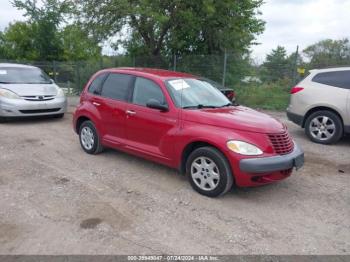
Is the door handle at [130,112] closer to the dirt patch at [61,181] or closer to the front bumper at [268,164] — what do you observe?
the dirt patch at [61,181]

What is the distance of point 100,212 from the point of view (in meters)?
4.39

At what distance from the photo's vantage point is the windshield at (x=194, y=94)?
17.9ft

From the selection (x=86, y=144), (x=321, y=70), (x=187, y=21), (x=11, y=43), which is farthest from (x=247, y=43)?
(x=11, y=43)

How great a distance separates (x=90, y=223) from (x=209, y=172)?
165cm

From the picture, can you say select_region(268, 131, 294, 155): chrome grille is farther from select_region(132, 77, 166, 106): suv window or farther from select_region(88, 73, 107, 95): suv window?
select_region(88, 73, 107, 95): suv window

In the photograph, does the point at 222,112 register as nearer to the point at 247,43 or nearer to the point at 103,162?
the point at 103,162

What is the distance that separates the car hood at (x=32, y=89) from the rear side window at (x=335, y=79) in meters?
7.01

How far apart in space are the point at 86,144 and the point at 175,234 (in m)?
3.55

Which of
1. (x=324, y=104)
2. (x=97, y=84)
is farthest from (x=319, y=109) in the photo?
(x=97, y=84)

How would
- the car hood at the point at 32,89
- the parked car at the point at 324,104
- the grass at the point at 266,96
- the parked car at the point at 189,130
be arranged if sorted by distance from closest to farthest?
the parked car at the point at 189,130 → the parked car at the point at 324,104 → the car hood at the point at 32,89 → the grass at the point at 266,96

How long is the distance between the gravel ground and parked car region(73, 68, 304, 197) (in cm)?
36

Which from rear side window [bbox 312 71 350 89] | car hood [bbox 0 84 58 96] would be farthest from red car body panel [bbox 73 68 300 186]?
car hood [bbox 0 84 58 96]

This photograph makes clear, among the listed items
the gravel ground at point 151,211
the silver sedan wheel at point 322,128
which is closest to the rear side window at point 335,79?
the silver sedan wheel at point 322,128

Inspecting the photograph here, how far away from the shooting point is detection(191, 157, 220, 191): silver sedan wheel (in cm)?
480
